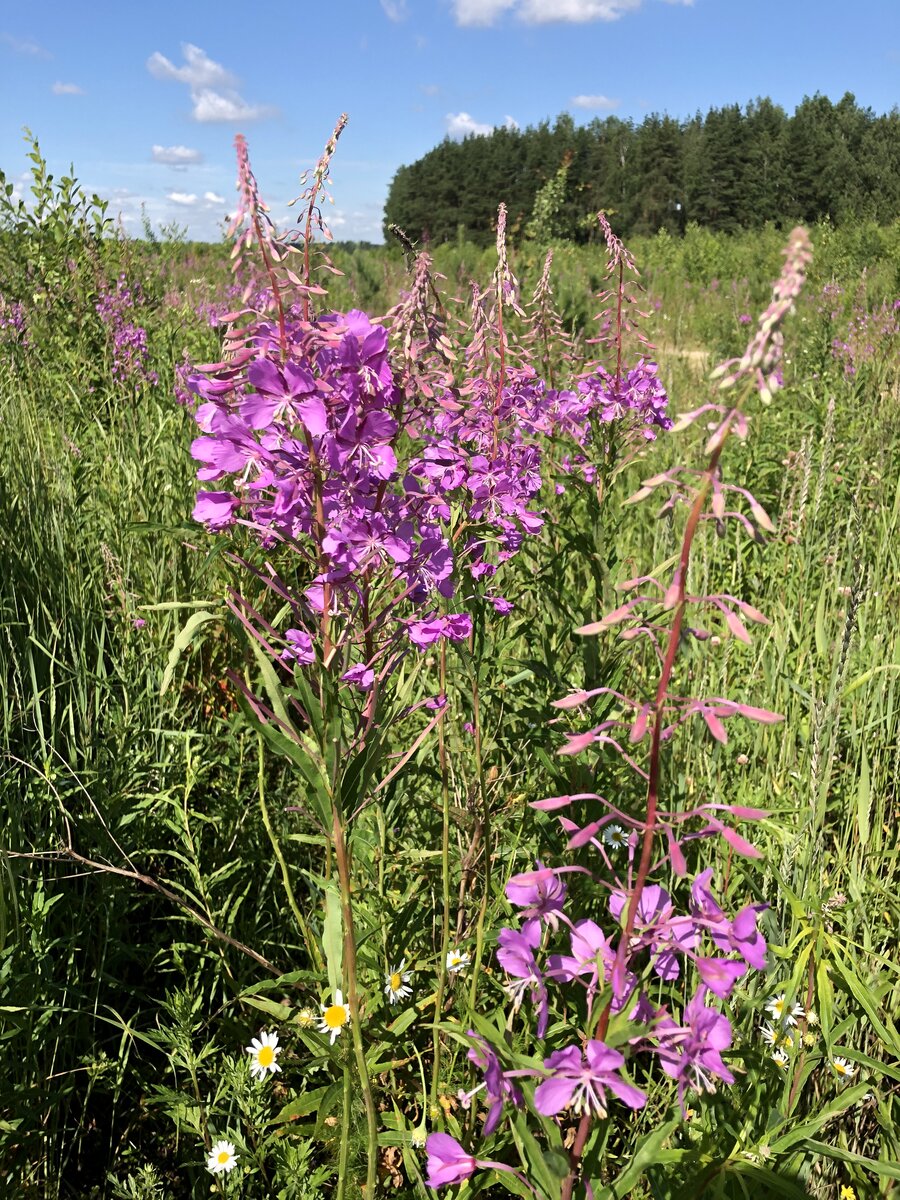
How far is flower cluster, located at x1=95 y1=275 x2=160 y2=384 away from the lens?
4816 mm

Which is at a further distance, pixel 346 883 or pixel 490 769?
pixel 490 769

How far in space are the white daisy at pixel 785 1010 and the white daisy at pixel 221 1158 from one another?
102 centimetres

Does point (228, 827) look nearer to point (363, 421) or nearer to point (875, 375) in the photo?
point (363, 421)

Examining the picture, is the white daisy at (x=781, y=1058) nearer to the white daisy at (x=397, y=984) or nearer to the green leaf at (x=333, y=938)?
the white daisy at (x=397, y=984)

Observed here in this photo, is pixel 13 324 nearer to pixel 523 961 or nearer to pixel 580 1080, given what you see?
pixel 523 961

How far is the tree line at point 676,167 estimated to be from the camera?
1738 inches

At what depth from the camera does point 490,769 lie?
2219mm

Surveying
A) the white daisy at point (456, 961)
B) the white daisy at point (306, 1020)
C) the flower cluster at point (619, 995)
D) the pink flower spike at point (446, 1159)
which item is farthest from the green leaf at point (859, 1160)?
the white daisy at point (306, 1020)

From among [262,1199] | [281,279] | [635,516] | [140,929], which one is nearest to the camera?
[281,279]

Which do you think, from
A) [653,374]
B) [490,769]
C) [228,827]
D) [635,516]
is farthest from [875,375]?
[228,827]

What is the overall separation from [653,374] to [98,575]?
2035mm

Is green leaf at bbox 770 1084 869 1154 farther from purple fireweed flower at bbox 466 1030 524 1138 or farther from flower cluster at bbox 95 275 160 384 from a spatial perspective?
flower cluster at bbox 95 275 160 384

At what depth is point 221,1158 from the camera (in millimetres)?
1496

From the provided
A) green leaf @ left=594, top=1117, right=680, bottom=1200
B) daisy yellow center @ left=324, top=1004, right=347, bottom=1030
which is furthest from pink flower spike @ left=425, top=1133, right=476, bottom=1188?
daisy yellow center @ left=324, top=1004, right=347, bottom=1030
